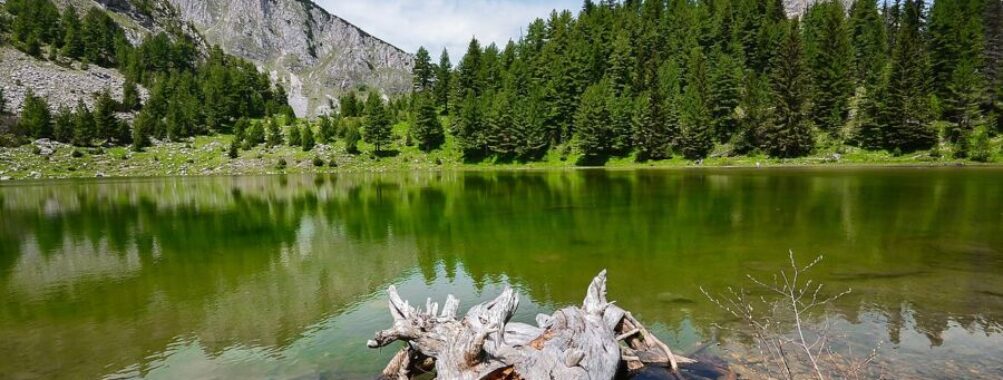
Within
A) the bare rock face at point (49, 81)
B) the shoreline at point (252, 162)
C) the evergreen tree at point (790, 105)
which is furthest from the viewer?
the bare rock face at point (49, 81)

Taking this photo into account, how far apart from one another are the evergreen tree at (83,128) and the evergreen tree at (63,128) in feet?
3.22

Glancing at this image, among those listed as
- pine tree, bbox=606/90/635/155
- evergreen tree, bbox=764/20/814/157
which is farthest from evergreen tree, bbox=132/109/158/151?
evergreen tree, bbox=764/20/814/157

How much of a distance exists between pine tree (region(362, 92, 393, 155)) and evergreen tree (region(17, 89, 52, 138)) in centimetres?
5455

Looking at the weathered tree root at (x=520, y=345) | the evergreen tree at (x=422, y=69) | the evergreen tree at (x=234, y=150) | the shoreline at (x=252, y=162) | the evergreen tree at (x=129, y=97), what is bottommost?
the weathered tree root at (x=520, y=345)

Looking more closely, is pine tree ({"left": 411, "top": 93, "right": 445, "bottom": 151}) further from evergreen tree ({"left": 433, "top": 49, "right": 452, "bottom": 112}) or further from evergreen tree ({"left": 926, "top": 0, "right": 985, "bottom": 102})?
evergreen tree ({"left": 926, "top": 0, "right": 985, "bottom": 102})

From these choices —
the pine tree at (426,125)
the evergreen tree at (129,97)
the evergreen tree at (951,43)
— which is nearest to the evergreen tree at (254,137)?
the pine tree at (426,125)

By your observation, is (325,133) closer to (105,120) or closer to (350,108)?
(350,108)

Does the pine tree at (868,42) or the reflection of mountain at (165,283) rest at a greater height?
the pine tree at (868,42)

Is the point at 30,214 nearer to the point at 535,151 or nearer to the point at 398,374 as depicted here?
the point at 398,374

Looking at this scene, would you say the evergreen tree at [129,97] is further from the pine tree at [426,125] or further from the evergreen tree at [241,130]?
the pine tree at [426,125]

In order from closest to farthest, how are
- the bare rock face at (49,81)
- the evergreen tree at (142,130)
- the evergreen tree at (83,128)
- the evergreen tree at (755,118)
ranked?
1. the evergreen tree at (755,118)
2. the evergreen tree at (83,128)
3. the evergreen tree at (142,130)
4. the bare rock face at (49,81)

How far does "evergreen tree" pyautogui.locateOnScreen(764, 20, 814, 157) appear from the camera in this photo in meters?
68.9

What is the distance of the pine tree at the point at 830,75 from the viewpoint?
7200 cm

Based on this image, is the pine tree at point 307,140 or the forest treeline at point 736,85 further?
the pine tree at point 307,140
